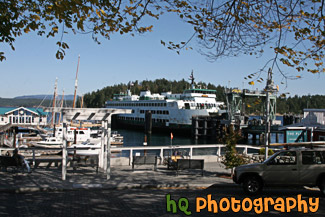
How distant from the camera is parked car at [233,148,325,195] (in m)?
9.33

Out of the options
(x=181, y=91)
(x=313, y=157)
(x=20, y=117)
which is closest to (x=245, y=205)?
(x=313, y=157)

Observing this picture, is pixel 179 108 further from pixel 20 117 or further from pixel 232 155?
pixel 232 155

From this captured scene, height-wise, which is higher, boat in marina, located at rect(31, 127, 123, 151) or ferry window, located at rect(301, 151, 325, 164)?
ferry window, located at rect(301, 151, 325, 164)

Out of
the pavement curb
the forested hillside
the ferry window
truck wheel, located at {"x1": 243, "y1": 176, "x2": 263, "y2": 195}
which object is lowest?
the pavement curb

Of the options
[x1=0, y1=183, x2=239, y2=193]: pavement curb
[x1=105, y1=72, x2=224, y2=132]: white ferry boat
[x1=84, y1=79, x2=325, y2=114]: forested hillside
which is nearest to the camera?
[x1=0, y1=183, x2=239, y2=193]: pavement curb

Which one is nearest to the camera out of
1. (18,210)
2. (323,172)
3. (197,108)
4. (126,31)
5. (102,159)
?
(18,210)

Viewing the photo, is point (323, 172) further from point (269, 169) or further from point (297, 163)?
point (269, 169)

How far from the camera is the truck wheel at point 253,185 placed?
957cm

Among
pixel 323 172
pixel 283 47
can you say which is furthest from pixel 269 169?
pixel 283 47

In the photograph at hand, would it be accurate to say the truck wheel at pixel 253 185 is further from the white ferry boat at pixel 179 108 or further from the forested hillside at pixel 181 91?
the forested hillside at pixel 181 91

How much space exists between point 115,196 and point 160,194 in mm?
1220

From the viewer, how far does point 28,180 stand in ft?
34.9

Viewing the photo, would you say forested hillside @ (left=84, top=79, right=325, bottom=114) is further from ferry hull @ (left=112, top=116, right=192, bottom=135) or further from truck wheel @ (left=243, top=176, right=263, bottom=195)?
truck wheel @ (left=243, top=176, right=263, bottom=195)

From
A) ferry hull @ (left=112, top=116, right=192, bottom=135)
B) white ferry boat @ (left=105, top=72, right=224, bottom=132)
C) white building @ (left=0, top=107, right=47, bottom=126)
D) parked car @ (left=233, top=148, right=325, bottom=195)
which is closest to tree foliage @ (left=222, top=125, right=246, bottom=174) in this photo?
parked car @ (left=233, top=148, right=325, bottom=195)
